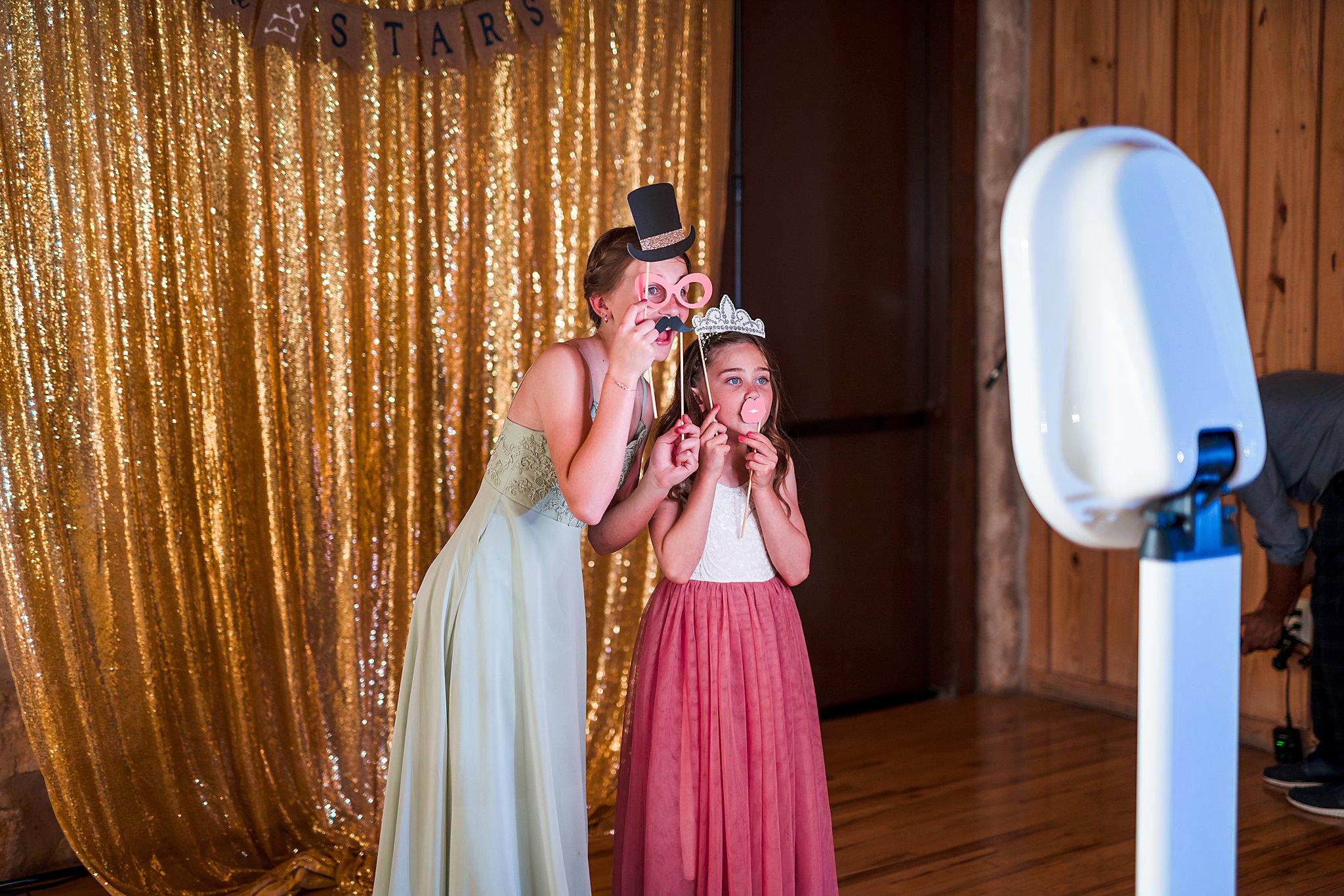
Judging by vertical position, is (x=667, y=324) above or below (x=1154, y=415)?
above

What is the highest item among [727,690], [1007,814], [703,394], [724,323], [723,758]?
[724,323]

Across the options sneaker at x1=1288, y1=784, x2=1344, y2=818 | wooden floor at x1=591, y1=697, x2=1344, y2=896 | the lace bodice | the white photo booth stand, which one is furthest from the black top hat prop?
sneaker at x1=1288, y1=784, x2=1344, y2=818

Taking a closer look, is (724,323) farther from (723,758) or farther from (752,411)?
(723,758)

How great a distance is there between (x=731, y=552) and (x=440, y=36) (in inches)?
53.4

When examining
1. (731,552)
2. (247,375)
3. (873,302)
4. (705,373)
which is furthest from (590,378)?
(873,302)

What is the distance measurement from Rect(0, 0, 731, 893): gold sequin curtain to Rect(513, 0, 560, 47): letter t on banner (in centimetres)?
5

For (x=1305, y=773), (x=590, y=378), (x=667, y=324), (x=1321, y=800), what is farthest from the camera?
(x=1305, y=773)

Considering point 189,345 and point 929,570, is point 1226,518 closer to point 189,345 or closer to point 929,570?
point 189,345

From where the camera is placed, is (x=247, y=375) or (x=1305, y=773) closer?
(x=247, y=375)

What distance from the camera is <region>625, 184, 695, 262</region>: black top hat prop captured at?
1.57 metres

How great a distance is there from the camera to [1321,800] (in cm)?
263

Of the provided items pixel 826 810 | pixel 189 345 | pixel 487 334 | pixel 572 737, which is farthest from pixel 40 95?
pixel 826 810

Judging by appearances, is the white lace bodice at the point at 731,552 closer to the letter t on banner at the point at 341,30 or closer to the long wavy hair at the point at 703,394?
the long wavy hair at the point at 703,394

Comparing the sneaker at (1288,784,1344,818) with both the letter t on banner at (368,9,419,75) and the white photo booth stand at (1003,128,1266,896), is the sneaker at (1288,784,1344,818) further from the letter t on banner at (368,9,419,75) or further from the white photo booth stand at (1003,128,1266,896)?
the letter t on banner at (368,9,419,75)
